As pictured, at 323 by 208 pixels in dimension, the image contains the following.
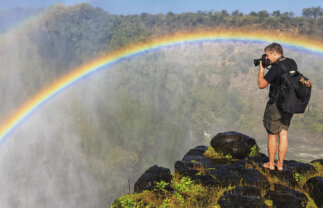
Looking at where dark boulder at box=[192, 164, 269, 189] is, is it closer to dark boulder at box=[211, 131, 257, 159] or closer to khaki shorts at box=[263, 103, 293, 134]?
khaki shorts at box=[263, 103, 293, 134]

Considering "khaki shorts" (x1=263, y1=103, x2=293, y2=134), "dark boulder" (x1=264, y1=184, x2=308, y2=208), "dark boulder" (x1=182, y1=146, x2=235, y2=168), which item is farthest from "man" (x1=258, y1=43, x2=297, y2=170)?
"dark boulder" (x1=182, y1=146, x2=235, y2=168)

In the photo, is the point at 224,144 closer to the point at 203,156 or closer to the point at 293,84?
the point at 203,156

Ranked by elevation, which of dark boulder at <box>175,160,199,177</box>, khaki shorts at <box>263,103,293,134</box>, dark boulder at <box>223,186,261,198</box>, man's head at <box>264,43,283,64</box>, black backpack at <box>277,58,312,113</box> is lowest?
dark boulder at <box>175,160,199,177</box>

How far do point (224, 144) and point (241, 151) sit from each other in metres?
Answer: 0.42

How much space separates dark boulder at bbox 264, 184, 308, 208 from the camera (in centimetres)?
364

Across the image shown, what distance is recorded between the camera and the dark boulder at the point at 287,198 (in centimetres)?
364

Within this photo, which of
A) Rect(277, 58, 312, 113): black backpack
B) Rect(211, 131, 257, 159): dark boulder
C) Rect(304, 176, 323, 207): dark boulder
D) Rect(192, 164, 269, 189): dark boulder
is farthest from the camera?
Rect(211, 131, 257, 159): dark boulder

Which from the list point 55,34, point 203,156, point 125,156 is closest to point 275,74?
point 203,156

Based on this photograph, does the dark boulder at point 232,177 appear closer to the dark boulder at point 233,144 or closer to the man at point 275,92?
the man at point 275,92

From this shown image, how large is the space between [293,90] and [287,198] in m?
1.61

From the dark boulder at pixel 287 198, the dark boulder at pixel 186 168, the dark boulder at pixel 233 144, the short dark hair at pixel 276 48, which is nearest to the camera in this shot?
the dark boulder at pixel 287 198

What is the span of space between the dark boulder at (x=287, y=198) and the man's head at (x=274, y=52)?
6.79 feet

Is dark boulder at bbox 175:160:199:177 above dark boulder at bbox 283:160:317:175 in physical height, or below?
below

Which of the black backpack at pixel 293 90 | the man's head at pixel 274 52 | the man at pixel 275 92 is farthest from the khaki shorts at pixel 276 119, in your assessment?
the man's head at pixel 274 52
